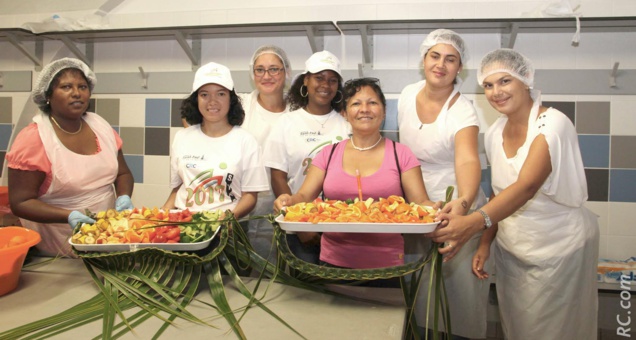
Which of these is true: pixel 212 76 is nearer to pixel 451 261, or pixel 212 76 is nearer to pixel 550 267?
pixel 451 261

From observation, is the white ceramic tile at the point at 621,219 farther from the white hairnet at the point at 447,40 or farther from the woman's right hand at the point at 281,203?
the woman's right hand at the point at 281,203

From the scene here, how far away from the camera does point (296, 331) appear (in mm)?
1312

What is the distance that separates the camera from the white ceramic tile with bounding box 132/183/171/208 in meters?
3.69

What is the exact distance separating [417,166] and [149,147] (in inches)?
92.7

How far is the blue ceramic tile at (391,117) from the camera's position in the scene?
332cm

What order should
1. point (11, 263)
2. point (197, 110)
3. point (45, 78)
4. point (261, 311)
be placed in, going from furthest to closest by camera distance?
point (197, 110) < point (45, 78) < point (11, 263) < point (261, 311)

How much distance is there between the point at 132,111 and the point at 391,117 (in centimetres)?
192

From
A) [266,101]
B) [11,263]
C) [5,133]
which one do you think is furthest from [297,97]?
[5,133]

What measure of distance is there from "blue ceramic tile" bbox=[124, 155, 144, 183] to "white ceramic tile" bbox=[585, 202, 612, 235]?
10.0 ft

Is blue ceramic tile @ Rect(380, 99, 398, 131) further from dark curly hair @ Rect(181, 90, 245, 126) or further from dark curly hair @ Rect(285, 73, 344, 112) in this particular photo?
dark curly hair @ Rect(181, 90, 245, 126)

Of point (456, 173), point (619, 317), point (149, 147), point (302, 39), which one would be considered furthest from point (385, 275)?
point (149, 147)

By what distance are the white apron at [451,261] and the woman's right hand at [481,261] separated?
0.02 m

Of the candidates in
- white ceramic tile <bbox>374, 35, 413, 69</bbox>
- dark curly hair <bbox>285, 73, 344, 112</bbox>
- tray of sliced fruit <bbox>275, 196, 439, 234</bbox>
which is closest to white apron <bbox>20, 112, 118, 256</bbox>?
dark curly hair <bbox>285, 73, 344, 112</bbox>

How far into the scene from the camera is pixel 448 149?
224 centimetres
